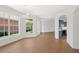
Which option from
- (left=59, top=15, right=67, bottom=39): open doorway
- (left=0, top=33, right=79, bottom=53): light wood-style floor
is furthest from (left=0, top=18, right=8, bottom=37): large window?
(left=59, top=15, right=67, bottom=39): open doorway

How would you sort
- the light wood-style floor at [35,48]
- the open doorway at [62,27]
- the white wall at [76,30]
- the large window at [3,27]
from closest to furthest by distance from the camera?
1. the light wood-style floor at [35,48]
2. the large window at [3,27]
3. the white wall at [76,30]
4. the open doorway at [62,27]

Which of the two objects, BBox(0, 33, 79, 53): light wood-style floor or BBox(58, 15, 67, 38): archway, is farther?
BBox(58, 15, 67, 38): archway

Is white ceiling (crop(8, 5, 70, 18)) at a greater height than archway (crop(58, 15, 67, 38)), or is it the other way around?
white ceiling (crop(8, 5, 70, 18))

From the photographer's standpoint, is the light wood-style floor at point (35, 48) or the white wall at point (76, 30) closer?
the light wood-style floor at point (35, 48)

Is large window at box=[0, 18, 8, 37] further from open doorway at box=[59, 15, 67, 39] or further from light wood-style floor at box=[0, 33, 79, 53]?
open doorway at box=[59, 15, 67, 39]

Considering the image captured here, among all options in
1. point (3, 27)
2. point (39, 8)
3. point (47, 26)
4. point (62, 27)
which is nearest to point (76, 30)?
point (39, 8)

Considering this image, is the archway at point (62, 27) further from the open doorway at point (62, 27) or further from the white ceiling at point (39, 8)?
the white ceiling at point (39, 8)

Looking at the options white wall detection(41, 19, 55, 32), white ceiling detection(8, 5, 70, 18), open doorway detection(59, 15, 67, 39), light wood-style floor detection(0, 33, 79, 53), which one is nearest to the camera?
white ceiling detection(8, 5, 70, 18)

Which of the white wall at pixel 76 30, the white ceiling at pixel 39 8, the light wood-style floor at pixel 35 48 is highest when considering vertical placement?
the white ceiling at pixel 39 8

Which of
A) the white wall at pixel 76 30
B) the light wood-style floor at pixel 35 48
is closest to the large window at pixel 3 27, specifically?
the light wood-style floor at pixel 35 48

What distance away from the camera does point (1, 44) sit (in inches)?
199
